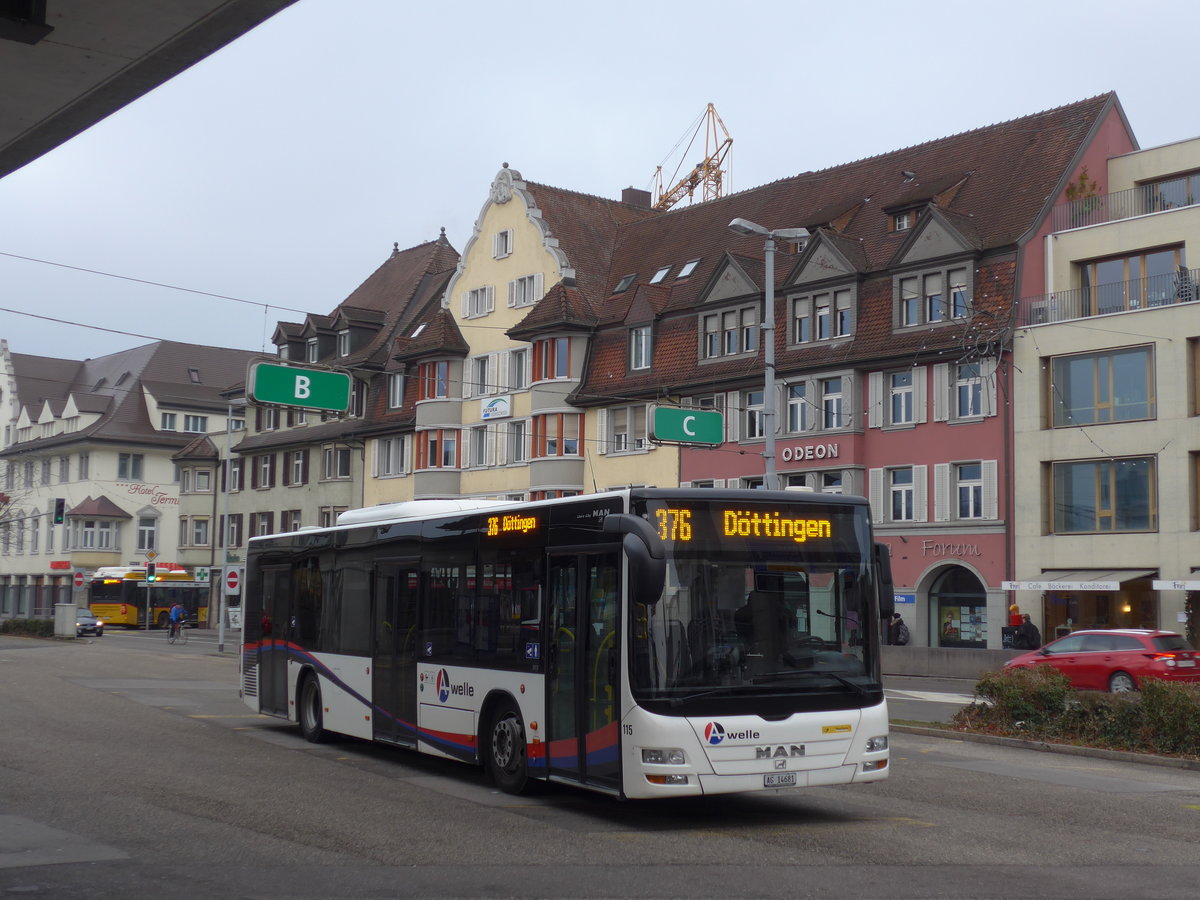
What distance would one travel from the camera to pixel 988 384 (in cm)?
4216

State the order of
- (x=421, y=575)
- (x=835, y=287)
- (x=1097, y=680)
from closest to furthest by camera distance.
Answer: (x=421, y=575) → (x=1097, y=680) → (x=835, y=287)

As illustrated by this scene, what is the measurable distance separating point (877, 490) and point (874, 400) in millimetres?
2685

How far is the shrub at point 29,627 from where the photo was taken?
57.5 metres

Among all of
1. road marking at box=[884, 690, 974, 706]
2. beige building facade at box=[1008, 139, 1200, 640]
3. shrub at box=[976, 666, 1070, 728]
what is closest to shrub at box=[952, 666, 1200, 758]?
shrub at box=[976, 666, 1070, 728]

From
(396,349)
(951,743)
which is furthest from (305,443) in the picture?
(951,743)

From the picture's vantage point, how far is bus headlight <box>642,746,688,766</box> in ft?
38.7

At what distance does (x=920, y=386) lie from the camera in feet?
143

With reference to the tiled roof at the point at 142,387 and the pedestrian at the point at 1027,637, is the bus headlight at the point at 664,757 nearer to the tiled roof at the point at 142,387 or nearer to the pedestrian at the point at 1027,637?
the pedestrian at the point at 1027,637

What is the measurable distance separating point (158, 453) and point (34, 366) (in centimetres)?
1582

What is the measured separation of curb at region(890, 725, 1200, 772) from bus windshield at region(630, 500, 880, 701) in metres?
6.39

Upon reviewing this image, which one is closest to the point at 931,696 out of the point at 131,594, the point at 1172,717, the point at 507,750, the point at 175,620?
the point at 1172,717

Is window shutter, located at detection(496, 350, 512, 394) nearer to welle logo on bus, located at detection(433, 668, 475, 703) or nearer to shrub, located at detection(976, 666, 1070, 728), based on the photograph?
shrub, located at detection(976, 666, 1070, 728)

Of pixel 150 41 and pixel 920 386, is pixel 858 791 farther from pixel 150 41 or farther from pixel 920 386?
pixel 920 386

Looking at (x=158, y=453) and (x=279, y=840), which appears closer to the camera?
(x=279, y=840)
